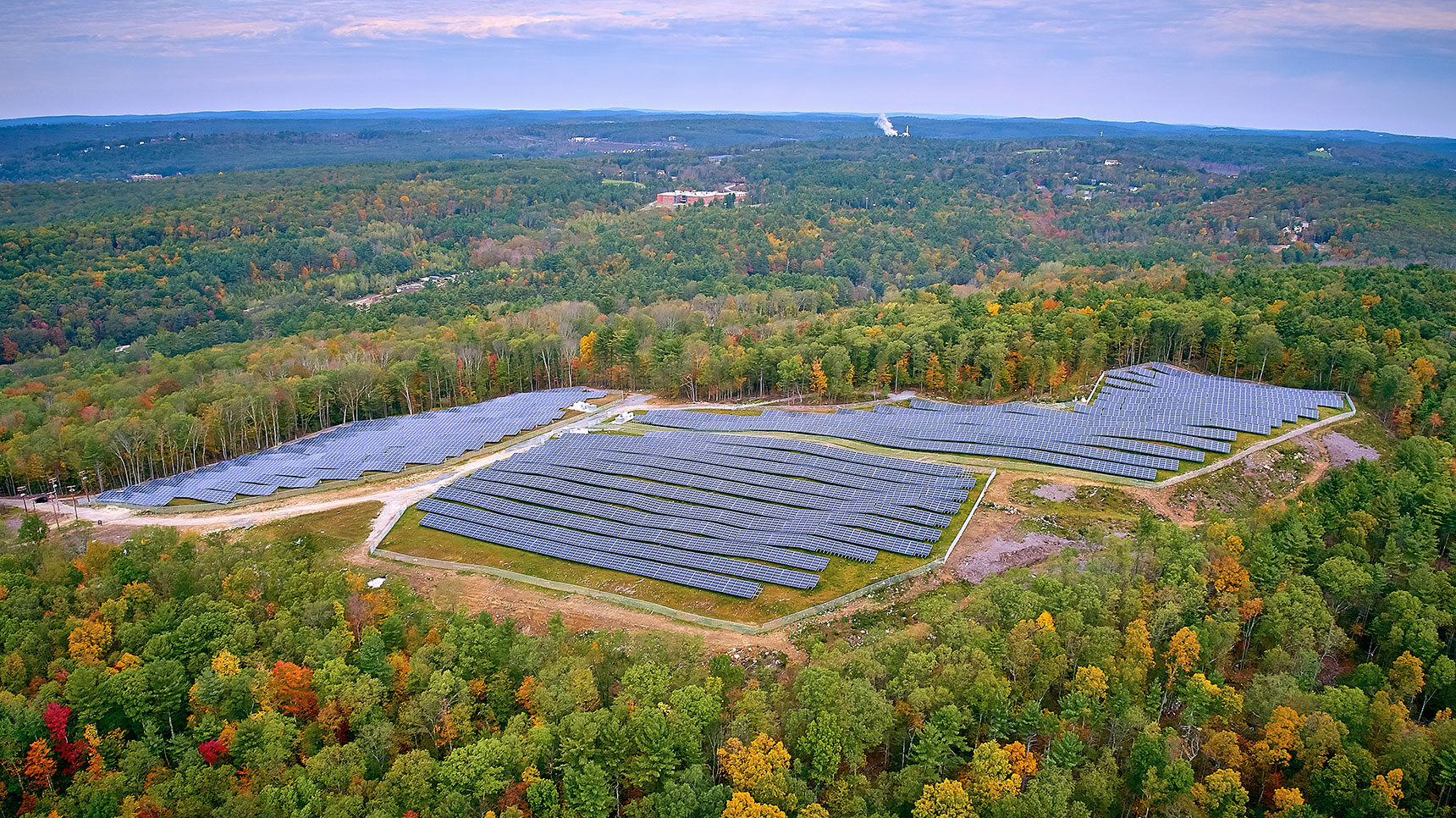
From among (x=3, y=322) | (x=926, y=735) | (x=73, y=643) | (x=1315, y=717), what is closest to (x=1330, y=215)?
(x=1315, y=717)

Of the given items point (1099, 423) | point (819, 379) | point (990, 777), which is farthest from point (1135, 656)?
point (819, 379)

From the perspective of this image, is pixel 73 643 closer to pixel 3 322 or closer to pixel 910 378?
pixel 910 378

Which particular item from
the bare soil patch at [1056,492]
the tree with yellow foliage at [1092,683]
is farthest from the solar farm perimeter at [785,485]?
the tree with yellow foliage at [1092,683]

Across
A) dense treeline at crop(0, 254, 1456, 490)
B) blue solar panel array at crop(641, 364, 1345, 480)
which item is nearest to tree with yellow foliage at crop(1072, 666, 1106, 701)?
blue solar panel array at crop(641, 364, 1345, 480)

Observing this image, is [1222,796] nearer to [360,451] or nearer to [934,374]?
[934,374]

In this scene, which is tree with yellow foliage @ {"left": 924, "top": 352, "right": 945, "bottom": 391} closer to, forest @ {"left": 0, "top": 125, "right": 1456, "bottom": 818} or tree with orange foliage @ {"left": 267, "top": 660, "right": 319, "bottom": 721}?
forest @ {"left": 0, "top": 125, "right": 1456, "bottom": 818}

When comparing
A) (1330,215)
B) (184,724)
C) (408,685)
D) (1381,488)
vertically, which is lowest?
(184,724)
